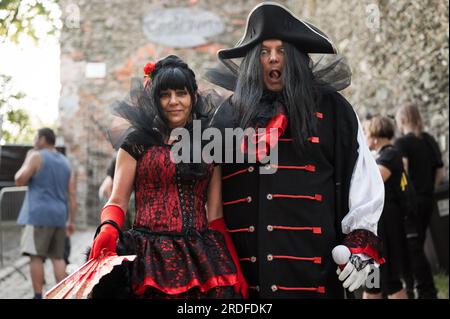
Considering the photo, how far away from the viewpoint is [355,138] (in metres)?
3.43

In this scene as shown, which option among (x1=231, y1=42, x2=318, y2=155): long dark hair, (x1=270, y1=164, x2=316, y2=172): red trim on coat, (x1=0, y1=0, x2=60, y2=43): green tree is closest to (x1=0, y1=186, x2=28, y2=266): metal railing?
(x1=0, y1=0, x2=60, y2=43): green tree

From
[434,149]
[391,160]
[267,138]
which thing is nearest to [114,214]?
[267,138]

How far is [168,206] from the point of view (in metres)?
3.30

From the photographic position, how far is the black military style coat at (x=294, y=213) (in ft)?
10.8

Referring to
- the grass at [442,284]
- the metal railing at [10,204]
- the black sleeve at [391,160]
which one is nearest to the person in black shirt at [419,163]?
the grass at [442,284]

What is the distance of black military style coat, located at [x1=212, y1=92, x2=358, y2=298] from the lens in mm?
3299

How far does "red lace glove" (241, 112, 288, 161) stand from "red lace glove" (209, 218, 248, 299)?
356 millimetres

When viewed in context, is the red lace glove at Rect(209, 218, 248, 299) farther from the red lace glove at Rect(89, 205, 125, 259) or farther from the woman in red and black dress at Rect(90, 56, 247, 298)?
the red lace glove at Rect(89, 205, 125, 259)

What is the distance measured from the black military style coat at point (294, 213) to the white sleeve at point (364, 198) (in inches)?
1.6

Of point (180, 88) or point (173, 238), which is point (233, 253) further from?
point (180, 88)

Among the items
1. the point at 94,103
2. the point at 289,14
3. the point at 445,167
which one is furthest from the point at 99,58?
the point at 289,14

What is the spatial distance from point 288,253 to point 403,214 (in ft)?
8.44
